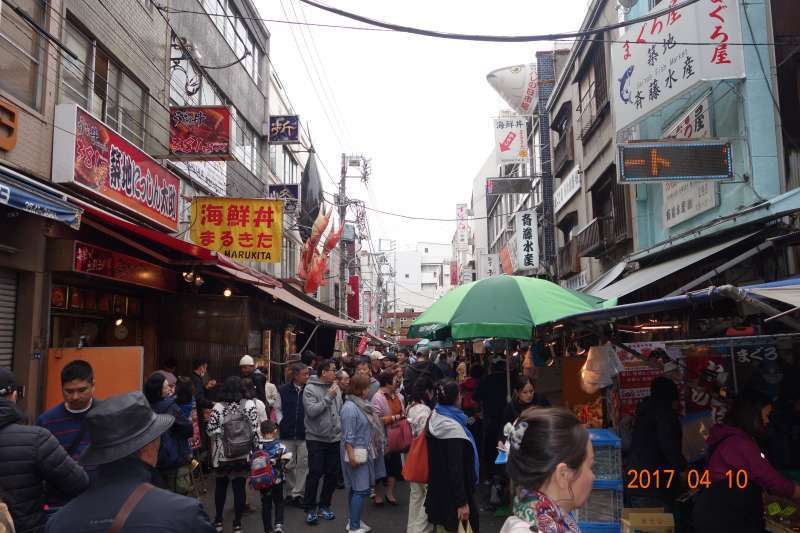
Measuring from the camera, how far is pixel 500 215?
123 feet

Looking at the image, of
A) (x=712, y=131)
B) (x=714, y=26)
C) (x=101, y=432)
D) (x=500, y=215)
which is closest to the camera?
(x=101, y=432)

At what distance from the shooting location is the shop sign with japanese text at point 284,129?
20.8 meters

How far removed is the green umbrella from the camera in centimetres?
664

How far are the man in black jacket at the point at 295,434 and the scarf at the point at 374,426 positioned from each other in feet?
4.37

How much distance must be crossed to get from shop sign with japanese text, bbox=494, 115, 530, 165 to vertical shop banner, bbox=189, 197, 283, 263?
1209cm

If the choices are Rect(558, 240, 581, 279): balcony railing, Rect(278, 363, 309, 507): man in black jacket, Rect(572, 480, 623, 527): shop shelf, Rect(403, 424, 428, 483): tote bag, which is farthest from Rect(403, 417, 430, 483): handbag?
Rect(558, 240, 581, 279): balcony railing

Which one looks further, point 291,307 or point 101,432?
point 291,307

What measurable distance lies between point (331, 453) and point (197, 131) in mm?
7672

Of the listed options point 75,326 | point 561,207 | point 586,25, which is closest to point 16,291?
point 75,326

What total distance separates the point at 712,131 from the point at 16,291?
34.7 feet

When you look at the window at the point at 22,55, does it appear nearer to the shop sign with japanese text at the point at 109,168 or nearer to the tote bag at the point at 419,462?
the shop sign with japanese text at the point at 109,168

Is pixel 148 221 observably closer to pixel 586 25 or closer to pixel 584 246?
pixel 584 246

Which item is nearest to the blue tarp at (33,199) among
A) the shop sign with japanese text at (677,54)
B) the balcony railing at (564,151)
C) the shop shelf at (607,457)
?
the shop shelf at (607,457)

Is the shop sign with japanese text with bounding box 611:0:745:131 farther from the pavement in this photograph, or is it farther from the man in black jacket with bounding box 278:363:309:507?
the man in black jacket with bounding box 278:363:309:507
